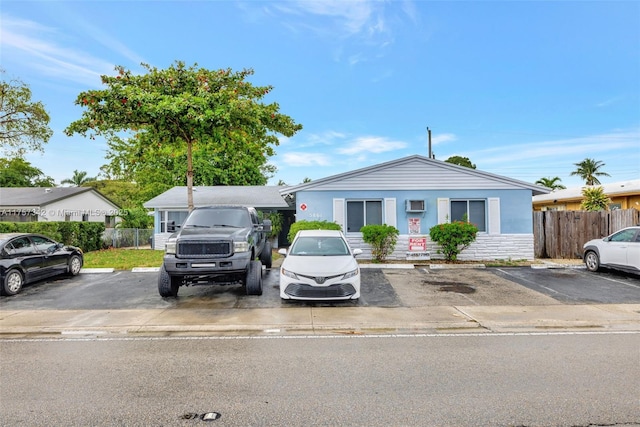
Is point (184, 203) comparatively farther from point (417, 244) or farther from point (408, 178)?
point (417, 244)

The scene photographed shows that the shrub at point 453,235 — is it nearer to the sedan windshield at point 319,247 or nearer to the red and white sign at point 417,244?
the red and white sign at point 417,244

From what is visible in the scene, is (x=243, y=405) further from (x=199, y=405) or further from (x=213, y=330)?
(x=213, y=330)

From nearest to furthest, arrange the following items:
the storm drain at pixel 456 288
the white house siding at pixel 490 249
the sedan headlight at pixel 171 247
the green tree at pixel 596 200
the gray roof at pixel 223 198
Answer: the sedan headlight at pixel 171 247
the storm drain at pixel 456 288
the white house siding at pixel 490 249
the gray roof at pixel 223 198
the green tree at pixel 596 200

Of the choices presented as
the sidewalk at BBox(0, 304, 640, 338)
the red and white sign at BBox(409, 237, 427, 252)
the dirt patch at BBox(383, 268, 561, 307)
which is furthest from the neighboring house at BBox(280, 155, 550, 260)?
the sidewalk at BBox(0, 304, 640, 338)

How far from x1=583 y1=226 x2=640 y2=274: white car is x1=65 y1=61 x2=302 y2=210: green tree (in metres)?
12.6

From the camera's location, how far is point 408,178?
52.2ft

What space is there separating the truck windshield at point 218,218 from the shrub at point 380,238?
5.94m

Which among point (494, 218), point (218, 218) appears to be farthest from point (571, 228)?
point (218, 218)

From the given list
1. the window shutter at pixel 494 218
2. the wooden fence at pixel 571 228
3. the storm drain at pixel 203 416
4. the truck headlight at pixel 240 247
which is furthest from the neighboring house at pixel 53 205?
the storm drain at pixel 203 416

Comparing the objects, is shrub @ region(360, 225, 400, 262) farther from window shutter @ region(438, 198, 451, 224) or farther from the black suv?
the black suv

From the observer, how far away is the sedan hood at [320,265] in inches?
324

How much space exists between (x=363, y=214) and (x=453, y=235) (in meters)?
3.67

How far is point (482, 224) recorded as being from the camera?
15.9 metres

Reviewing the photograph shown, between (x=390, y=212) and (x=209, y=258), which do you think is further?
(x=390, y=212)
